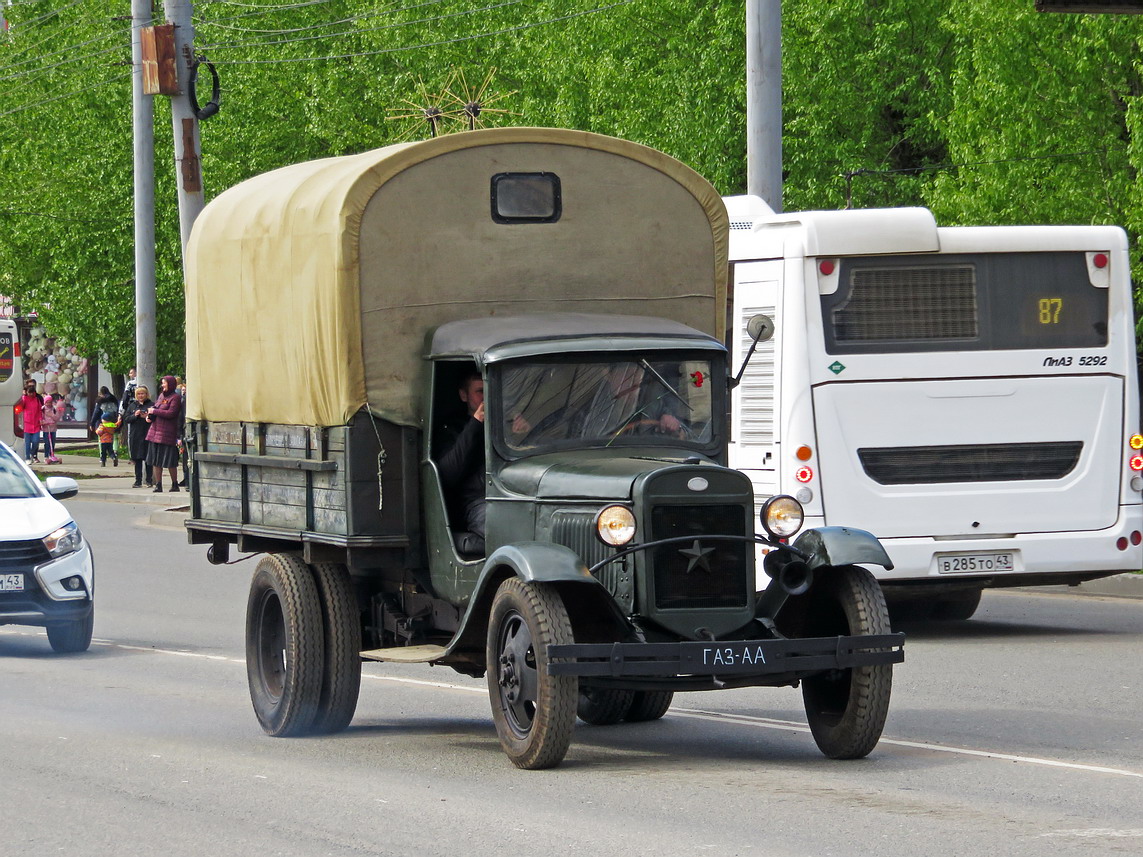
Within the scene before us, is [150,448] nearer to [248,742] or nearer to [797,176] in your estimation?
[797,176]

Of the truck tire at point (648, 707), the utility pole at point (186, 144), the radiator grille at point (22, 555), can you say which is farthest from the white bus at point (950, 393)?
the utility pole at point (186, 144)

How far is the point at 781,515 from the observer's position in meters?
8.98

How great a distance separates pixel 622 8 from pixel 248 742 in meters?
25.1

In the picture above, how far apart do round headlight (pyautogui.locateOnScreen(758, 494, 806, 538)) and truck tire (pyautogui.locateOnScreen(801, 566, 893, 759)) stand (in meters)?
0.37

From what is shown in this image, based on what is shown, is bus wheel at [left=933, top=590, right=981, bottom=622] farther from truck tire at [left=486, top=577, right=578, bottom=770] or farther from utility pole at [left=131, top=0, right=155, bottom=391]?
utility pole at [left=131, top=0, right=155, bottom=391]

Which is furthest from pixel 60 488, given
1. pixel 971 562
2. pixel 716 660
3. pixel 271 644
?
pixel 716 660

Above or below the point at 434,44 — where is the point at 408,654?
below

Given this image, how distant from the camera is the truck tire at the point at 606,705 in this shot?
10531mm

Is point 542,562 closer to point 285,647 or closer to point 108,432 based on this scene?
point 285,647

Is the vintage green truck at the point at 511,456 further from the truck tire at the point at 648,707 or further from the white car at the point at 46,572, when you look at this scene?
the white car at the point at 46,572

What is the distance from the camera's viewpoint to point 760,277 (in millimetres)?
14836

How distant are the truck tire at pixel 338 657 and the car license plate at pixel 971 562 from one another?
5496mm

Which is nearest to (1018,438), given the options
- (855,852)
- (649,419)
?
(649,419)

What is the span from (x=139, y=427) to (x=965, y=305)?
21.9 m
